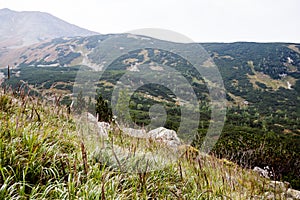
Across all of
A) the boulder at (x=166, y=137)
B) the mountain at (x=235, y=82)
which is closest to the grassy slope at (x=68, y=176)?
the boulder at (x=166, y=137)

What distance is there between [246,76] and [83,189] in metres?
161

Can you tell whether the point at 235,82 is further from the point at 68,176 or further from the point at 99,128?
the point at 68,176

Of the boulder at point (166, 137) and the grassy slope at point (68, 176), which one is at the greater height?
the grassy slope at point (68, 176)

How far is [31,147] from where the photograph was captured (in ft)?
9.76

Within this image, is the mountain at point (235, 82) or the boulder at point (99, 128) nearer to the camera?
the boulder at point (99, 128)

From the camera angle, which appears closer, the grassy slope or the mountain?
the grassy slope

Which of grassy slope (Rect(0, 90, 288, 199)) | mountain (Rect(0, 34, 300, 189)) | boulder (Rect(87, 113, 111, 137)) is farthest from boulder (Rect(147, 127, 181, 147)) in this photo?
mountain (Rect(0, 34, 300, 189))

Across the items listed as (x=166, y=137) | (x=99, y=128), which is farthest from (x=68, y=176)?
(x=166, y=137)

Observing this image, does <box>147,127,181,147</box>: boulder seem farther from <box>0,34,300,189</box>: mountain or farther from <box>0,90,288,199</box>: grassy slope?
<box>0,34,300,189</box>: mountain

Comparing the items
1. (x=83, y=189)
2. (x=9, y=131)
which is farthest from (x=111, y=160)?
(x=9, y=131)

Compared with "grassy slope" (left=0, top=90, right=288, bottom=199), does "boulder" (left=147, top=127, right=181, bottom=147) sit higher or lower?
lower

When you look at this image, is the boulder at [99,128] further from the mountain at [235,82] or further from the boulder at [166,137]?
the mountain at [235,82]

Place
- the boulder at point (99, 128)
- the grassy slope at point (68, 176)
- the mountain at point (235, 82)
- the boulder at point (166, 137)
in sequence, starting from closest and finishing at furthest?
1. the grassy slope at point (68, 176)
2. the boulder at point (99, 128)
3. the boulder at point (166, 137)
4. the mountain at point (235, 82)

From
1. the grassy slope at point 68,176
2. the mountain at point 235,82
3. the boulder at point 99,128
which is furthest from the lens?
the mountain at point 235,82
